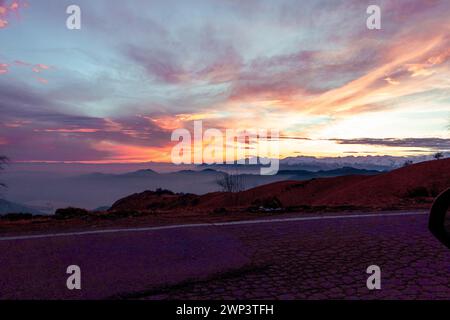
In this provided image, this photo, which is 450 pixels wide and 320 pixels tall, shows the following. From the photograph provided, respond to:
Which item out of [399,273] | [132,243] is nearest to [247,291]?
[399,273]

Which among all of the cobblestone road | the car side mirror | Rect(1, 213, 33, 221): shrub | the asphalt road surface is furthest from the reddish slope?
the car side mirror

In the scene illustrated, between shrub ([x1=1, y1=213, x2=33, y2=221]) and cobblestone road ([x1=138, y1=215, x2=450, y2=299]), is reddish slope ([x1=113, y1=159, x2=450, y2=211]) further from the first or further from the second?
cobblestone road ([x1=138, y1=215, x2=450, y2=299])

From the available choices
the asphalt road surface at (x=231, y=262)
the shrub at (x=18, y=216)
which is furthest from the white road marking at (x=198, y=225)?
the shrub at (x=18, y=216)

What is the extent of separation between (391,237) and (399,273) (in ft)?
6.92

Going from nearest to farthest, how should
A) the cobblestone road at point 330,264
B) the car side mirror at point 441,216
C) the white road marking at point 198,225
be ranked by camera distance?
the car side mirror at point 441,216 < the cobblestone road at point 330,264 < the white road marking at point 198,225

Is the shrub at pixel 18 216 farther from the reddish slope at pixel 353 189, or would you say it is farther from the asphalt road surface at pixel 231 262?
the reddish slope at pixel 353 189

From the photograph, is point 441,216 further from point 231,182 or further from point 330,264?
point 231,182

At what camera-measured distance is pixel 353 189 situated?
1067 inches

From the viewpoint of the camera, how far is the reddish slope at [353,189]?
20.4 metres

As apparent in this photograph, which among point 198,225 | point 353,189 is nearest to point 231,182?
point 353,189

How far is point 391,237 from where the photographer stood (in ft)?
23.4

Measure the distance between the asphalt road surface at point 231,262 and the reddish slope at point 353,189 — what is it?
27.2ft
